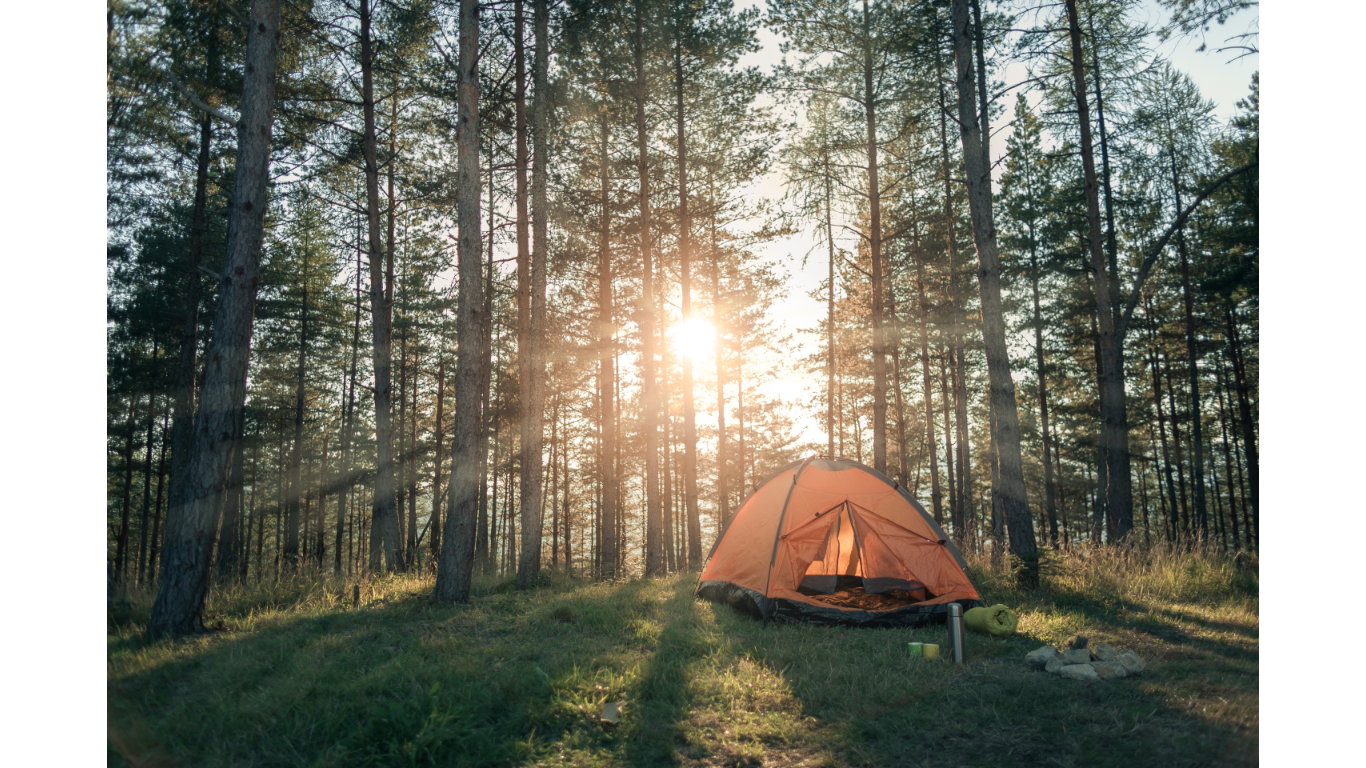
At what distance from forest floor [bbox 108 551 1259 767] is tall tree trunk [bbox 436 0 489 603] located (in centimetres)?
86

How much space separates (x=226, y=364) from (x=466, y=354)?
2393mm

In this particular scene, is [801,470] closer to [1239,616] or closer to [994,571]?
[994,571]

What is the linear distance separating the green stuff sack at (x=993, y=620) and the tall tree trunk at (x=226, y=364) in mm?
7156

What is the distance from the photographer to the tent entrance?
6.92 meters

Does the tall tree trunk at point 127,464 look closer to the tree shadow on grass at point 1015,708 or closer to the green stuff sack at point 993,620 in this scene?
the tree shadow on grass at point 1015,708

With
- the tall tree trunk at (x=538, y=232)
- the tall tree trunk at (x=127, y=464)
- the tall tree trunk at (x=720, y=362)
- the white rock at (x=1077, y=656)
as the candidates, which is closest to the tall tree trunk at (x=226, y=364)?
the tall tree trunk at (x=538, y=232)

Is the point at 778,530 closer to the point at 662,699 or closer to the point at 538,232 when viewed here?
the point at 662,699

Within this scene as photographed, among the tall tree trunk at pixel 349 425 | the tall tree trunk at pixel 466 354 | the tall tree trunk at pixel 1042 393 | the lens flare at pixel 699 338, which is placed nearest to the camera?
the tall tree trunk at pixel 466 354

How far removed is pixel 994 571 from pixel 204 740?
353 inches

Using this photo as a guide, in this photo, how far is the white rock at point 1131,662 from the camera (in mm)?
4488

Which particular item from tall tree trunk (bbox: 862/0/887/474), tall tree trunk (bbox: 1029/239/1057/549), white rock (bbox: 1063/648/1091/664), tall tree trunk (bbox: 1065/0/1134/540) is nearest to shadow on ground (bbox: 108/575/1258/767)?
white rock (bbox: 1063/648/1091/664)

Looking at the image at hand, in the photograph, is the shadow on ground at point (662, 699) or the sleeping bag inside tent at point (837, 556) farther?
the sleeping bag inside tent at point (837, 556)

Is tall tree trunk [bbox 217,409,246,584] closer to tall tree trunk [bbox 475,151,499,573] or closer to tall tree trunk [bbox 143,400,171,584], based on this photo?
tall tree trunk [bbox 143,400,171,584]

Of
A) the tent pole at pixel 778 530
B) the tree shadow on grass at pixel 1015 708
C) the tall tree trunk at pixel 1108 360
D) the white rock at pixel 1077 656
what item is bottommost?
the tree shadow on grass at pixel 1015 708
